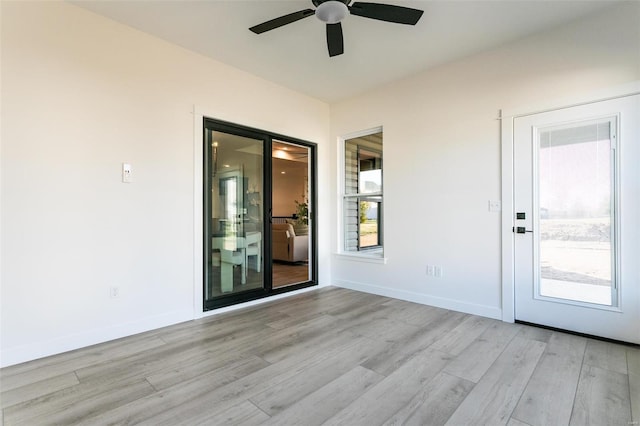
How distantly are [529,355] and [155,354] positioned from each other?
2975mm

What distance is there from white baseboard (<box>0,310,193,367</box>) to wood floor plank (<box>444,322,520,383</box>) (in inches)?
103

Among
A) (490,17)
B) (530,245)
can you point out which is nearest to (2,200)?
(490,17)

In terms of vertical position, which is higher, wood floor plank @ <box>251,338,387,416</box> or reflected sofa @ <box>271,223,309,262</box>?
reflected sofa @ <box>271,223,309,262</box>

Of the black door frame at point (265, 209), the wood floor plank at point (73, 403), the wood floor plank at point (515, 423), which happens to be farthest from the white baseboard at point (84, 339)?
the wood floor plank at point (515, 423)

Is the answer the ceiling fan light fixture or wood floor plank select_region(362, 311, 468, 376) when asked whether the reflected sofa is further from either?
the ceiling fan light fixture

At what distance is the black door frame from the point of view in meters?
3.44

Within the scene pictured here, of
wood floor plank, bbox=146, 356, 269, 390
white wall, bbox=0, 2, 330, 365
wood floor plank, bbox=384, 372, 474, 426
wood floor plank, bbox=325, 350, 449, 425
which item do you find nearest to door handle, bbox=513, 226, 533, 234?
wood floor plank, bbox=325, 350, 449, 425

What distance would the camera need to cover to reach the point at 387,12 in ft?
7.28

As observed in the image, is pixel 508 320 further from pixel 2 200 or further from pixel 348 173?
pixel 2 200

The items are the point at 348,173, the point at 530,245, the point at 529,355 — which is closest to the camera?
the point at 529,355

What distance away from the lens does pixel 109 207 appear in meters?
2.74

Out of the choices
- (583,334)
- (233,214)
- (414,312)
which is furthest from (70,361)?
(583,334)

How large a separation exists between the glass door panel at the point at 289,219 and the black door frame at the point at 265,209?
62 millimetres

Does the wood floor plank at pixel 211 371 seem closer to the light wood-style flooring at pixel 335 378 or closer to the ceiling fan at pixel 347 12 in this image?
the light wood-style flooring at pixel 335 378
